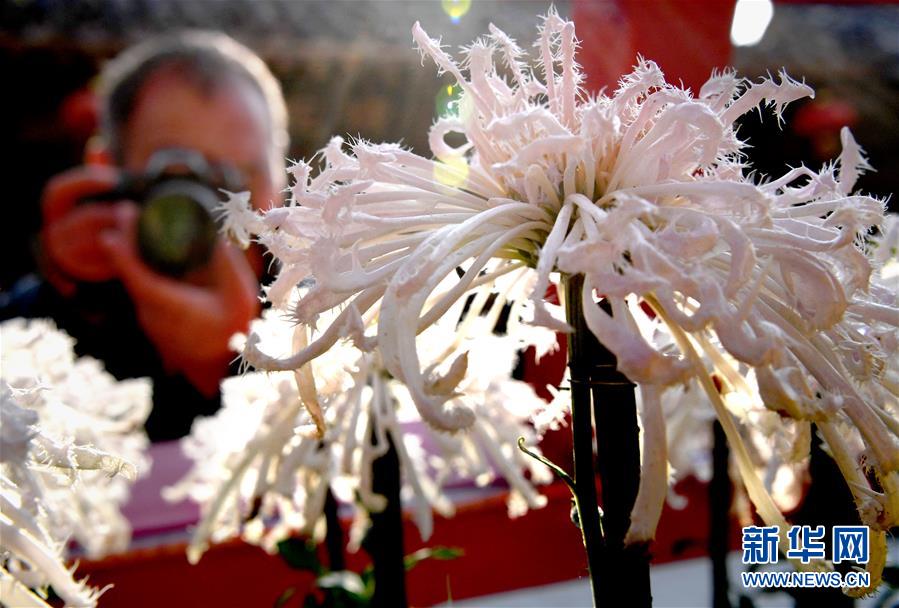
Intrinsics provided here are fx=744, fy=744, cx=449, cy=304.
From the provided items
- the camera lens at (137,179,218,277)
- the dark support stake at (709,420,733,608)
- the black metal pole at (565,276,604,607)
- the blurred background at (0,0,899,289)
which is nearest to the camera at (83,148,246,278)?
the camera lens at (137,179,218,277)

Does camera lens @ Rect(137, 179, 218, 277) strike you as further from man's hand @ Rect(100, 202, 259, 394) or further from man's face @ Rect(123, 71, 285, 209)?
man's face @ Rect(123, 71, 285, 209)

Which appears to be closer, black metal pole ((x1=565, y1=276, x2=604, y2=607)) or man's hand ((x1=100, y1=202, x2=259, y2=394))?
black metal pole ((x1=565, y1=276, x2=604, y2=607))

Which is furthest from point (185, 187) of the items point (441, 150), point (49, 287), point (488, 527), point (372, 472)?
point (441, 150)

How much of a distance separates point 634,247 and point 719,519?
56 cm

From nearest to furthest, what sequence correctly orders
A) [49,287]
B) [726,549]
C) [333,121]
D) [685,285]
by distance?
[685,285] → [726,549] → [49,287] → [333,121]

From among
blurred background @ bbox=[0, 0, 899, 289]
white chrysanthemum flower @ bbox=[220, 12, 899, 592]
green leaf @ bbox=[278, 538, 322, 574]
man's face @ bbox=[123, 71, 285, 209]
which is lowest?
green leaf @ bbox=[278, 538, 322, 574]

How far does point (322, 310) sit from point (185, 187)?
1.36 m

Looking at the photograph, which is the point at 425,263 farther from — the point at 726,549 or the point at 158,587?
the point at 158,587

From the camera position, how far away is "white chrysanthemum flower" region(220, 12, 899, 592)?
32 cm

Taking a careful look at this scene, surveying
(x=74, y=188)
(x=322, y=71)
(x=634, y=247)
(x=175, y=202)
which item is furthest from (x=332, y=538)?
(x=322, y=71)

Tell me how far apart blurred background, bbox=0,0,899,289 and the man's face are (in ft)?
1.89

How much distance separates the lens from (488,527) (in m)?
1.09

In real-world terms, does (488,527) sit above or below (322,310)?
below

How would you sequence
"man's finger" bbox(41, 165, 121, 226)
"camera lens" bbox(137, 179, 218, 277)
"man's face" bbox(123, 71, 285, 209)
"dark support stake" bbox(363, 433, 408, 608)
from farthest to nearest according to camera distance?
"man's face" bbox(123, 71, 285, 209), "man's finger" bbox(41, 165, 121, 226), "camera lens" bbox(137, 179, 218, 277), "dark support stake" bbox(363, 433, 408, 608)
